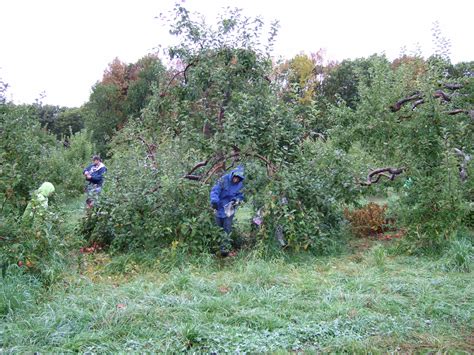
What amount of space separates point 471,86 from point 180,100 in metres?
5.17

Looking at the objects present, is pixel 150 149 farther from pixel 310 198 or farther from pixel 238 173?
pixel 310 198

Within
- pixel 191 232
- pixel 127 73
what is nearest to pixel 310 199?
pixel 191 232

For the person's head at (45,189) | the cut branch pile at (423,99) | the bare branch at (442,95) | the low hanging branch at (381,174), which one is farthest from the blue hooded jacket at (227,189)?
the bare branch at (442,95)

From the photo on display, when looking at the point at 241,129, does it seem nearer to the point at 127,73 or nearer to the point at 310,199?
the point at 310,199

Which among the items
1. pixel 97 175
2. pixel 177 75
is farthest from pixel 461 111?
pixel 97 175

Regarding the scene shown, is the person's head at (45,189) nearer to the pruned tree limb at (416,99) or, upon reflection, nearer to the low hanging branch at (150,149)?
the low hanging branch at (150,149)

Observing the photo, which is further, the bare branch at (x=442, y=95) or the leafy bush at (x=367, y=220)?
the leafy bush at (x=367, y=220)

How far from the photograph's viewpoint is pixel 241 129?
6812 mm

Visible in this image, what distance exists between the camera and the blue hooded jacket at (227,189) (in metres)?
6.73

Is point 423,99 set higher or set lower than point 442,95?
lower

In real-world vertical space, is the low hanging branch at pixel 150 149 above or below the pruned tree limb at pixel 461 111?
below

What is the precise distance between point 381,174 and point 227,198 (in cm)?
291

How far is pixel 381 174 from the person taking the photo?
314 inches

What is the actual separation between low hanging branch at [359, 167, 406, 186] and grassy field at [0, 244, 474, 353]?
2.23 metres
